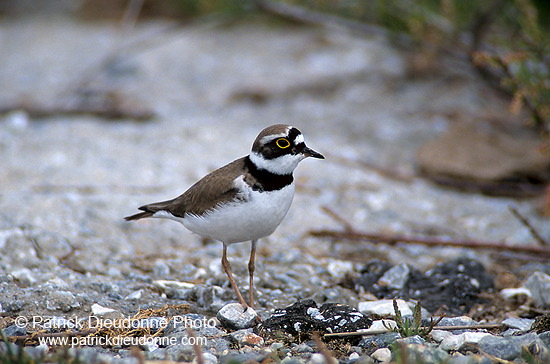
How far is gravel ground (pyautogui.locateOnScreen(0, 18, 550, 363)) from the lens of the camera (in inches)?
168

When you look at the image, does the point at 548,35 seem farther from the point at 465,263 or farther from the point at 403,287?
the point at 403,287


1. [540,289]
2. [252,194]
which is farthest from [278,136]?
[540,289]

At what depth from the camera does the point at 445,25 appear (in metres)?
7.12

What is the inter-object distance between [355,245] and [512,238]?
1.36m

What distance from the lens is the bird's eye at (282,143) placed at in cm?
398

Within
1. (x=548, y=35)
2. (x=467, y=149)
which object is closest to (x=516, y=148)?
(x=467, y=149)

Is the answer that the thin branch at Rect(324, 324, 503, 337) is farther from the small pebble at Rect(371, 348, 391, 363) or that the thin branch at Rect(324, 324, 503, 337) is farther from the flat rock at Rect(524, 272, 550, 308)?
the flat rock at Rect(524, 272, 550, 308)

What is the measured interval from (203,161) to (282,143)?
266cm

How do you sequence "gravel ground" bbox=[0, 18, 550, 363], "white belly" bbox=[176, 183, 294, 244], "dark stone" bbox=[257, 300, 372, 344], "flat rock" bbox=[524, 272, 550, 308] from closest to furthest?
1. "dark stone" bbox=[257, 300, 372, 344]
2. "white belly" bbox=[176, 183, 294, 244]
3. "flat rock" bbox=[524, 272, 550, 308]
4. "gravel ground" bbox=[0, 18, 550, 363]

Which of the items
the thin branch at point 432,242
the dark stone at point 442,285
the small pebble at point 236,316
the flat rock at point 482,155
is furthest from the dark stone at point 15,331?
the flat rock at point 482,155

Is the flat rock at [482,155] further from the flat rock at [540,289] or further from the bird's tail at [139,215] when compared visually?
the bird's tail at [139,215]

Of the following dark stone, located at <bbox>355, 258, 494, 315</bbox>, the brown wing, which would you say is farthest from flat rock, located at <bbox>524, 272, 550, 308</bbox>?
the brown wing

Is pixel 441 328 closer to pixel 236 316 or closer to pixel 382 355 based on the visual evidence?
pixel 382 355

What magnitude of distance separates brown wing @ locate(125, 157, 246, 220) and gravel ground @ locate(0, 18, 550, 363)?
48 cm
